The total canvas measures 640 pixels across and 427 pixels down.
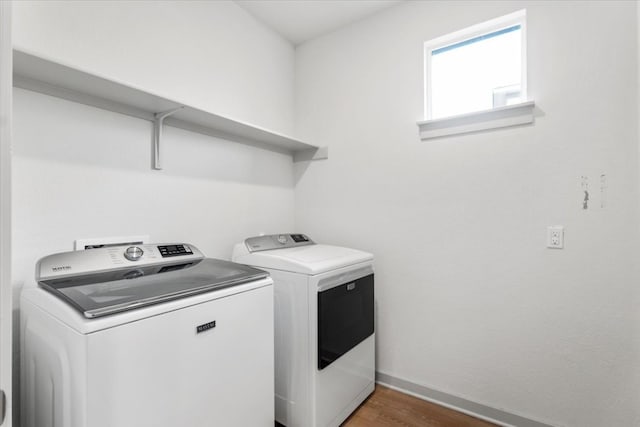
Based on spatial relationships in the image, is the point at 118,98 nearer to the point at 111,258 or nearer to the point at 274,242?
the point at 111,258

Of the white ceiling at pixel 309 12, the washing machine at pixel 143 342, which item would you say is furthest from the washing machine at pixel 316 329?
the white ceiling at pixel 309 12

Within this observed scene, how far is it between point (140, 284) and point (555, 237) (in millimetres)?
1927

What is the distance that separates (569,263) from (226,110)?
2.16 metres

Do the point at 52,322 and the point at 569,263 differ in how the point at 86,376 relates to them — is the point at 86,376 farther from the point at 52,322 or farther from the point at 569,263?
the point at 569,263

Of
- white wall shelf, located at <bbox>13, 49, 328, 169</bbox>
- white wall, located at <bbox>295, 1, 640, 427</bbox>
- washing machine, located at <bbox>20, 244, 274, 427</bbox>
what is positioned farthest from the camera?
white wall, located at <bbox>295, 1, 640, 427</bbox>

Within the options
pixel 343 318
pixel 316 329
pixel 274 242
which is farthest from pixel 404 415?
pixel 274 242

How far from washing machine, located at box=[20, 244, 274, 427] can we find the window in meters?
1.63

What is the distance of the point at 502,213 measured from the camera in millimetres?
1746

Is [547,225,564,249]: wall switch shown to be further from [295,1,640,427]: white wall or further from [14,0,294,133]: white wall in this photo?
[14,0,294,133]: white wall

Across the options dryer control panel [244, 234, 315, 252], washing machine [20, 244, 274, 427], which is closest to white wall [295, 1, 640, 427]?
dryer control panel [244, 234, 315, 252]

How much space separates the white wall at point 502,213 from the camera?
1.48m

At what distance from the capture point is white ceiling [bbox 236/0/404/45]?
2096 mm

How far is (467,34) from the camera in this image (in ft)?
6.24

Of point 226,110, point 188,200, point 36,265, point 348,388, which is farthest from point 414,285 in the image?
point 36,265
